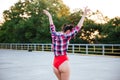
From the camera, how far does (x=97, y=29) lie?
158 feet

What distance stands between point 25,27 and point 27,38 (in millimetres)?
2237

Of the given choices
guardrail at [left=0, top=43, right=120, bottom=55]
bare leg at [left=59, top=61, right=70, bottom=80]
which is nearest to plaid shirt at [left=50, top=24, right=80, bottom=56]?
bare leg at [left=59, top=61, right=70, bottom=80]

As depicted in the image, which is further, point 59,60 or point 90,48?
point 90,48

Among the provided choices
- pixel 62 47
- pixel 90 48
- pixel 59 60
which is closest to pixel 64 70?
pixel 59 60

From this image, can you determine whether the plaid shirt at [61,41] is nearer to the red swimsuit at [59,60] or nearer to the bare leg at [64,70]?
the red swimsuit at [59,60]

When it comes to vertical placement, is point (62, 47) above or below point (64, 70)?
above

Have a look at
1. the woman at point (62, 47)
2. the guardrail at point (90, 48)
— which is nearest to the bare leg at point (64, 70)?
the woman at point (62, 47)

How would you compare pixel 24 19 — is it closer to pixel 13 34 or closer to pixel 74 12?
pixel 13 34

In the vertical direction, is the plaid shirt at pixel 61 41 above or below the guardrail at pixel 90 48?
above

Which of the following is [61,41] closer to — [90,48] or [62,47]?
[62,47]

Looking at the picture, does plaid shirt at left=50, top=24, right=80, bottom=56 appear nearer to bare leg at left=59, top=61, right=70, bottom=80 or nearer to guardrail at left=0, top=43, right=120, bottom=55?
bare leg at left=59, top=61, right=70, bottom=80

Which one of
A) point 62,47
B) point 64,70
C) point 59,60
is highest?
point 62,47

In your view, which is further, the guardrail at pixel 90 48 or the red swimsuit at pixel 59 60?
the guardrail at pixel 90 48

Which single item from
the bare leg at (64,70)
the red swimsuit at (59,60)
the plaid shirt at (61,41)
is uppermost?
the plaid shirt at (61,41)
